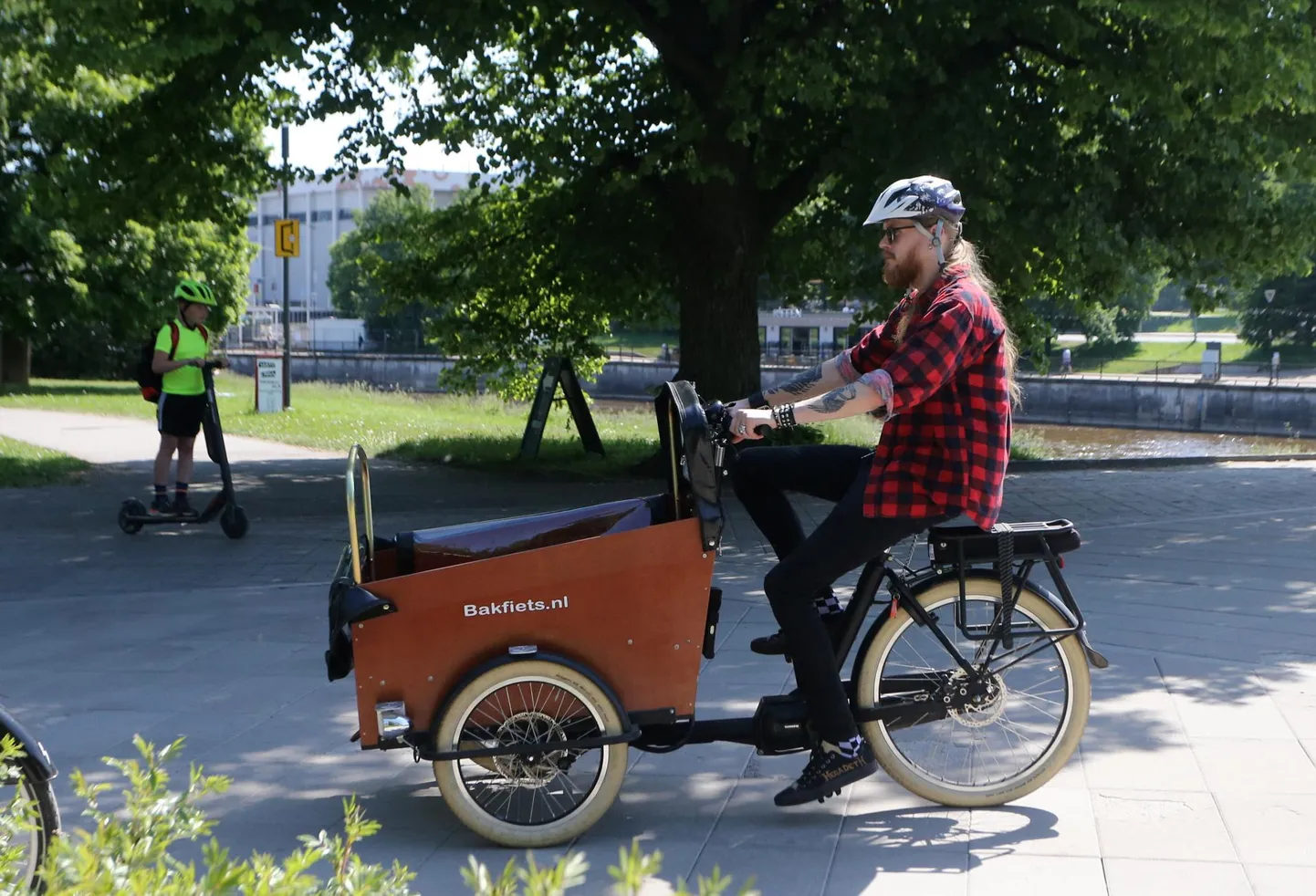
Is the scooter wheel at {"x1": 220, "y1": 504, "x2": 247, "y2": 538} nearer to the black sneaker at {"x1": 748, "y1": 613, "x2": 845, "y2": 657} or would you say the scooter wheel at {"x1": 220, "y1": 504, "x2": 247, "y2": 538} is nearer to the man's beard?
the black sneaker at {"x1": 748, "y1": 613, "x2": 845, "y2": 657}

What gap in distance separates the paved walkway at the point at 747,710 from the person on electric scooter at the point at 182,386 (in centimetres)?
40

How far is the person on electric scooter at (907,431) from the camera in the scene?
414 cm

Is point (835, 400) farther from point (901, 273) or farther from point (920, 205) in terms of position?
point (920, 205)

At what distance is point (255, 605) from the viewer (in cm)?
793

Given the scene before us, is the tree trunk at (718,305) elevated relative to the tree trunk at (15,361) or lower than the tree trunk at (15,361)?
elevated

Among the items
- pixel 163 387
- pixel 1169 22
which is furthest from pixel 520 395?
pixel 1169 22

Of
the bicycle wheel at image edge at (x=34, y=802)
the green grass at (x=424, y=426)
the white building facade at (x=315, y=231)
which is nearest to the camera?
the bicycle wheel at image edge at (x=34, y=802)

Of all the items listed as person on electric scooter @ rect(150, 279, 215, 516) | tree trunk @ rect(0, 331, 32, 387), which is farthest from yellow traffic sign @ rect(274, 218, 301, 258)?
person on electric scooter @ rect(150, 279, 215, 516)

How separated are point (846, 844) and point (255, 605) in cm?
455

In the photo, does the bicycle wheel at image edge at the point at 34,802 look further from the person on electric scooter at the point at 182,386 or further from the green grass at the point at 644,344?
the green grass at the point at 644,344

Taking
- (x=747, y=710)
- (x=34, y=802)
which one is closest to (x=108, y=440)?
(x=747, y=710)

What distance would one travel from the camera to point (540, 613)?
430 cm

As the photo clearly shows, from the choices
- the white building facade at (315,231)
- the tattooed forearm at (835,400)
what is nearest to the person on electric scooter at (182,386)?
the tattooed forearm at (835,400)

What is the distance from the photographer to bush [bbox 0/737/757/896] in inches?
80.3
